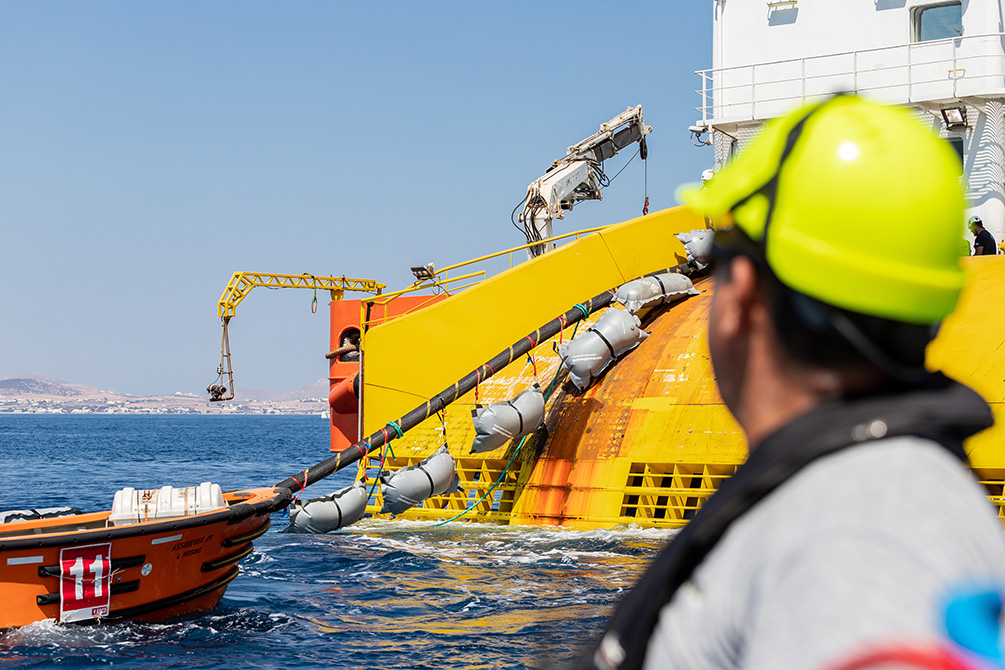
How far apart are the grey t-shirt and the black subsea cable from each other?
13.0 m

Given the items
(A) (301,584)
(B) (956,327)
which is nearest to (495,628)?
(A) (301,584)

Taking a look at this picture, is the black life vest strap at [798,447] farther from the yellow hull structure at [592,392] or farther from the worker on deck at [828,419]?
the yellow hull structure at [592,392]

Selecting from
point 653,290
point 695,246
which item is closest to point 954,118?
point 695,246

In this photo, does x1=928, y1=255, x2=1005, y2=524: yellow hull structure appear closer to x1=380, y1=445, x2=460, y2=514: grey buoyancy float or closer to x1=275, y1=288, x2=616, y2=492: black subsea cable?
x1=275, y1=288, x2=616, y2=492: black subsea cable

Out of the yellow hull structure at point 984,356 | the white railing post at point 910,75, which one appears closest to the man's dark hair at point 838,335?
the yellow hull structure at point 984,356

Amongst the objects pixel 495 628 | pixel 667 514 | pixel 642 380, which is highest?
pixel 642 380

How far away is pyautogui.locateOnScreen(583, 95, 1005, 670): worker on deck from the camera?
930 mm

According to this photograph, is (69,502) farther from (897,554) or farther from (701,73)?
(897,554)

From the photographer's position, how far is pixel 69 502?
27406mm

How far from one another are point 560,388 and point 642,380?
4.49 feet

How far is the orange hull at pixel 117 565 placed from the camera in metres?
9.35

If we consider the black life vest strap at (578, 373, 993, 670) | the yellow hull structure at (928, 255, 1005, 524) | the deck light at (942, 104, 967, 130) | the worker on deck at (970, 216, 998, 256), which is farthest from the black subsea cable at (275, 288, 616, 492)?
the black life vest strap at (578, 373, 993, 670)

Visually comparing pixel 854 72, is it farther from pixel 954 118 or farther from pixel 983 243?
pixel 983 243

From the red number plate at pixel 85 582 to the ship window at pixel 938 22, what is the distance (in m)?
16.6
